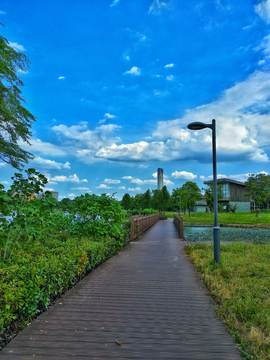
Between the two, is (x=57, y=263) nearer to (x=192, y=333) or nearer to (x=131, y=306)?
(x=131, y=306)

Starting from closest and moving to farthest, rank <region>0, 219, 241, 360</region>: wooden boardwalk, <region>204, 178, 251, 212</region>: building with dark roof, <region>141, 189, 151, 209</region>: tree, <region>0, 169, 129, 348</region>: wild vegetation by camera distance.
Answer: <region>0, 219, 241, 360</region>: wooden boardwalk
<region>0, 169, 129, 348</region>: wild vegetation
<region>204, 178, 251, 212</region>: building with dark roof
<region>141, 189, 151, 209</region>: tree

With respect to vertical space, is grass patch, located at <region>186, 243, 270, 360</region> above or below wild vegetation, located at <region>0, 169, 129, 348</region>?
below

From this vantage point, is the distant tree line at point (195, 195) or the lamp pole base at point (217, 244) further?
the distant tree line at point (195, 195)

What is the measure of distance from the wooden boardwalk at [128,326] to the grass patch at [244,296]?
0.15 meters

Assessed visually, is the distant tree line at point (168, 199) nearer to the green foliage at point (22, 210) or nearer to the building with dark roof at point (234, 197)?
the building with dark roof at point (234, 197)

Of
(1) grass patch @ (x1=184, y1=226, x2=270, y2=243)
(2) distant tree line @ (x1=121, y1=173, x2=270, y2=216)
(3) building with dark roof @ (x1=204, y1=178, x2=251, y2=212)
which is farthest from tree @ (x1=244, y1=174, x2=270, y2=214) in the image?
(1) grass patch @ (x1=184, y1=226, x2=270, y2=243)

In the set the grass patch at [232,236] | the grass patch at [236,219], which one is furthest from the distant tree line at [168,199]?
the grass patch at [232,236]

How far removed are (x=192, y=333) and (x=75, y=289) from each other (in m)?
2.24

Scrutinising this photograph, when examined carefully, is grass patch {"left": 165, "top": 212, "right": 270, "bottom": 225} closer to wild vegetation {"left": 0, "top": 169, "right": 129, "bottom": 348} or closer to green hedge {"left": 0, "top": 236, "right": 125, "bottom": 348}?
wild vegetation {"left": 0, "top": 169, "right": 129, "bottom": 348}

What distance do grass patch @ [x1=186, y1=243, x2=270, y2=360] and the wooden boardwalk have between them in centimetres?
15

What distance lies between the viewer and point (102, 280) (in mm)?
4977

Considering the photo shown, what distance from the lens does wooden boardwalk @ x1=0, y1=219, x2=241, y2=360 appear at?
2.51 meters

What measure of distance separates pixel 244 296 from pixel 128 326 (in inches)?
81.6

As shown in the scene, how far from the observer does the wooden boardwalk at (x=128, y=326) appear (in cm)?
251
